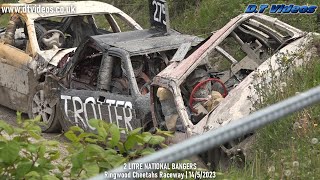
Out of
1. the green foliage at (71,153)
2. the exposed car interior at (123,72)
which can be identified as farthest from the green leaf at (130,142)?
the exposed car interior at (123,72)

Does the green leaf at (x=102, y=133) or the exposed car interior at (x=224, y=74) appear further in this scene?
the exposed car interior at (x=224, y=74)

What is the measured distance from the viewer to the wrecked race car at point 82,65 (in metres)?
6.74

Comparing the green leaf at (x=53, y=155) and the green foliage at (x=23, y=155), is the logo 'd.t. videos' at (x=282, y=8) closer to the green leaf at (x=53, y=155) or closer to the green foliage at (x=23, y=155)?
the green leaf at (x=53, y=155)

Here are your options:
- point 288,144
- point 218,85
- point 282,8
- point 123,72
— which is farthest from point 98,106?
point 282,8

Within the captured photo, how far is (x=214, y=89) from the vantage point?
6.54 meters

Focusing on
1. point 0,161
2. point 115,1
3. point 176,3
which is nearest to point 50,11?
point 176,3

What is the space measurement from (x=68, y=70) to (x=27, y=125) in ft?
12.9

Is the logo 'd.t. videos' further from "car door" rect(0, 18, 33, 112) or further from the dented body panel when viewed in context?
"car door" rect(0, 18, 33, 112)

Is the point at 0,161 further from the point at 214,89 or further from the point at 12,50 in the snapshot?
the point at 12,50

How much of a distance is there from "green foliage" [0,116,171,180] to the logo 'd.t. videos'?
6976 millimetres

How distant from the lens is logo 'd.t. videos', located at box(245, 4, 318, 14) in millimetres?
10111

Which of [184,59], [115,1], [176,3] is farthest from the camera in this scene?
[115,1]

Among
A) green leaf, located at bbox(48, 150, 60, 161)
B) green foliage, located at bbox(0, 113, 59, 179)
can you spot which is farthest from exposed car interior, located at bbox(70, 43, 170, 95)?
green foliage, located at bbox(0, 113, 59, 179)

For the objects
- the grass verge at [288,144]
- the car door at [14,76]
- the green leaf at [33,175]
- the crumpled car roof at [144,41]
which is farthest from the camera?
the car door at [14,76]
